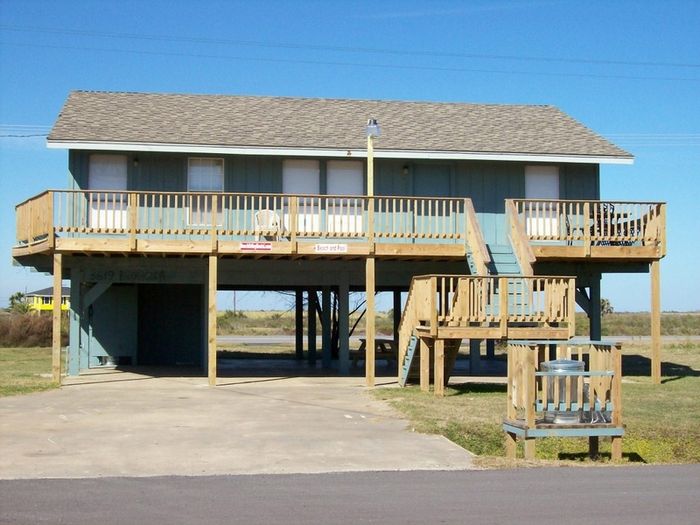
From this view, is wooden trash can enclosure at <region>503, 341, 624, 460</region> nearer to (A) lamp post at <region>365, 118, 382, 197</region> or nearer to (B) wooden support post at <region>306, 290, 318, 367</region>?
(A) lamp post at <region>365, 118, 382, 197</region>

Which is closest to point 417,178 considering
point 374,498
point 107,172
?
point 107,172

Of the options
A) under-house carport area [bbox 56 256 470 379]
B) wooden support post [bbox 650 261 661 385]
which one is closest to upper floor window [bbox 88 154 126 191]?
under-house carport area [bbox 56 256 470 379]

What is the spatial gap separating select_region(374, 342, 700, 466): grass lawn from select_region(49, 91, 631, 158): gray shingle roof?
6133 millimetres

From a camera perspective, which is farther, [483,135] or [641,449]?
[483,135]

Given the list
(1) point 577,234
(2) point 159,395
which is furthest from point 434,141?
(2) point 159,395

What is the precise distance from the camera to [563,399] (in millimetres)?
11234

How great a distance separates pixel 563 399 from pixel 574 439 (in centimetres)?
226

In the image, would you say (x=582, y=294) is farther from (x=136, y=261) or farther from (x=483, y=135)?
(x=136, y=261)

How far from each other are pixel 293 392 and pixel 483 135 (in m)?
8.93

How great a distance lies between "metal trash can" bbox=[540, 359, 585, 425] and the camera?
36.6 feet

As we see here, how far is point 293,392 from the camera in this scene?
63.0ft

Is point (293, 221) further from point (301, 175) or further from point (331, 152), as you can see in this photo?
point (301, 175)

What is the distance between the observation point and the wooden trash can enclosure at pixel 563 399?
434 inches

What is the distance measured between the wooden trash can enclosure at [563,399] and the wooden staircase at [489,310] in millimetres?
6038
